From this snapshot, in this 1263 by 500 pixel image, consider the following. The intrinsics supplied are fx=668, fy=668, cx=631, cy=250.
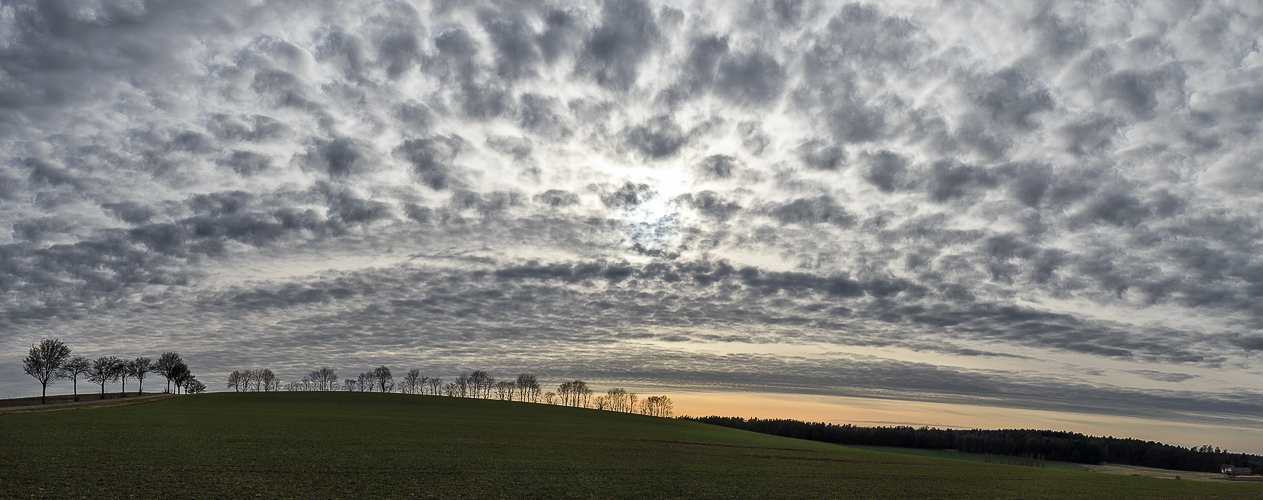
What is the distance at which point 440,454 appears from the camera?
50094mm

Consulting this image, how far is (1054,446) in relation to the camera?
178 metres

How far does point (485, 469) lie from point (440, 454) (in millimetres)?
9184

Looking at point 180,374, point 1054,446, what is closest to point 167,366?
point 180,374

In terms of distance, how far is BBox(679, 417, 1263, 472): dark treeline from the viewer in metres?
166

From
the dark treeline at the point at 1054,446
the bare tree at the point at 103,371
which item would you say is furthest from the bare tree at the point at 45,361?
the dark treeline at the point at 1054,446

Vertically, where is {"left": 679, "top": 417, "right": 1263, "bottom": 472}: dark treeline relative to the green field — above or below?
below

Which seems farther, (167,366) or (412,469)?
(167,366)

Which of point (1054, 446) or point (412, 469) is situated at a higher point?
point (412, 469)

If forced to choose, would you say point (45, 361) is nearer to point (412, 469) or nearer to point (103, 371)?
point (103, 371)

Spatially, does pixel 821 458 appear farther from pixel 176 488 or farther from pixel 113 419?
pixel 113 419

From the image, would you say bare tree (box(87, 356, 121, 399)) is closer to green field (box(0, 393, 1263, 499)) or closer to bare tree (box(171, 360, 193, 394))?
bare tree (box(171, 360, 193, 394))

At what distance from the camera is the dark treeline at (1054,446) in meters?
166

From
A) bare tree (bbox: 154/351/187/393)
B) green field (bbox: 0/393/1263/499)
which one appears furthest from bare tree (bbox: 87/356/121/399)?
green field (bbox: 0/393/1263/499)

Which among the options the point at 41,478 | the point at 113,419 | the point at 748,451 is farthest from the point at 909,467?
the point at 113,419
